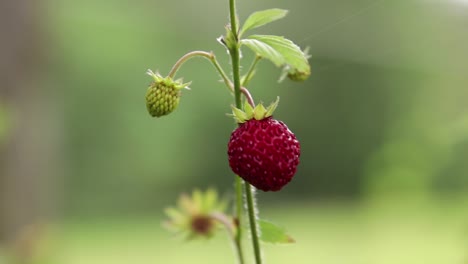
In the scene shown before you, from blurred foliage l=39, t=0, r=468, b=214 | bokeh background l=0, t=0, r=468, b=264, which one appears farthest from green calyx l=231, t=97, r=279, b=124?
blurred foliage l=39, t=0, r=468, b=214

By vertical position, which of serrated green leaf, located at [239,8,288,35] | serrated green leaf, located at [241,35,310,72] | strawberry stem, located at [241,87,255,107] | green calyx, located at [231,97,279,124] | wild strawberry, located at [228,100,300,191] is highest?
serrated green leaf, located at [239,8,288,35]

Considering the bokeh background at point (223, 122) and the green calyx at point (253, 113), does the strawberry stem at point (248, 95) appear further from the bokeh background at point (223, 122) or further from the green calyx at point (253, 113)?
the bokeh background at point (223, 122)

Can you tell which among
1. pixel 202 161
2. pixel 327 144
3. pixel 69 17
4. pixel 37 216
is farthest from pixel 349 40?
pixel 37 216

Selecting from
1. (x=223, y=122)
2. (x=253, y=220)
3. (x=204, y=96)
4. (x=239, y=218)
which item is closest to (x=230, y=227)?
(x=239, y=218)

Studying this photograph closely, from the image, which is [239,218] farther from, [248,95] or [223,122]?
[223,122]

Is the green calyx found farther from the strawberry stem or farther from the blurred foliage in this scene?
the blurred foliage

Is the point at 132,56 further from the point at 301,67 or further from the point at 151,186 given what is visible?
the point at 301,67

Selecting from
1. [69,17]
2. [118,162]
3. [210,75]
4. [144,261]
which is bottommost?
[144,261]
